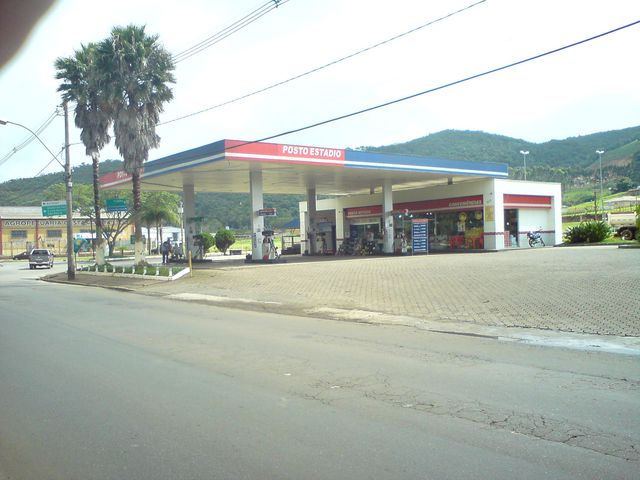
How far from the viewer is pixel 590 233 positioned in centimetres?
3381

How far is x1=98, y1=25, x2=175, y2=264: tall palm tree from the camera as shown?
28500 millimetres

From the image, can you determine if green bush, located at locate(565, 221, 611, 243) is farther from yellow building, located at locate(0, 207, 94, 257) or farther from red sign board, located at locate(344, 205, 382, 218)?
yellow building, located at locate(0, 207, 94, 257)

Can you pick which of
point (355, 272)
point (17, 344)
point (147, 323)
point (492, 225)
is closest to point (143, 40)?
point (355, 272)

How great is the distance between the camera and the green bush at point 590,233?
33.4 meters

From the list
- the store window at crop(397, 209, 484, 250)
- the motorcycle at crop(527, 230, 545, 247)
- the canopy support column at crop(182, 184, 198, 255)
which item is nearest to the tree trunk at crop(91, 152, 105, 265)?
the canopy support column at crop(182, 184, 198, 255)

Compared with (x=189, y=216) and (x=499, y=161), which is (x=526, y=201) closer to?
(x=189, y=216)

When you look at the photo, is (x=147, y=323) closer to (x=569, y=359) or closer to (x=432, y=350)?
(x=432, y=350)

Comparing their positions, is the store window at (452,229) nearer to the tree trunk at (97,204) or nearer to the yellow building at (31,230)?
the tree trunk at (97,204)

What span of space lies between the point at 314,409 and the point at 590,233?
3254 cm

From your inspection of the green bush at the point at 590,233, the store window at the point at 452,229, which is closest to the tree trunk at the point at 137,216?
the store window at the point at 452,229

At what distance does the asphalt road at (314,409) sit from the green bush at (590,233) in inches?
1070

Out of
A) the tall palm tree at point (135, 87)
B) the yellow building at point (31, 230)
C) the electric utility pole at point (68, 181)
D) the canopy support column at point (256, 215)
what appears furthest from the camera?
the yellow building at point (31, 230)

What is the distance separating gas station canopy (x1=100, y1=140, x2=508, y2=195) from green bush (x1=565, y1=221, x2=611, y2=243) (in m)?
6.98

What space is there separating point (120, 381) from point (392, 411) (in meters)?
3.81
